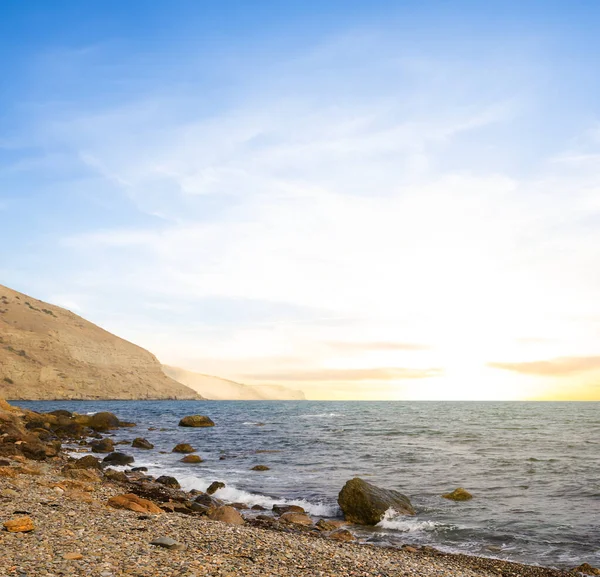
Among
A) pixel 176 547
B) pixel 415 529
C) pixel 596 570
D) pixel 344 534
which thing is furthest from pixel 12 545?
pixel 596 570

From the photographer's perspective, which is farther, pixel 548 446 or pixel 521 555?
pixel 548 446

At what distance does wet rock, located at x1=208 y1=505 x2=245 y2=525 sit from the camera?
649 inches

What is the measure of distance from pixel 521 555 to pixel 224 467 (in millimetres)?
21044

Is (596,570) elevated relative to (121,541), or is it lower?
lower

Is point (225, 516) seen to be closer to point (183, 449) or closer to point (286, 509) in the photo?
point (286, 509)

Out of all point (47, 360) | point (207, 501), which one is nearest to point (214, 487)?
point (207, 501)

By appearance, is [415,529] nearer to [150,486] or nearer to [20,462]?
[150,486]

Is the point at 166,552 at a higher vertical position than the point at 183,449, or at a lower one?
higher

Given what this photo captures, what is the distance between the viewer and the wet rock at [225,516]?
16.5 m

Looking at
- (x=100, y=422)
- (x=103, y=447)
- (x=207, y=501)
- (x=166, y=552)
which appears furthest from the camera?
(x=100, y=422)

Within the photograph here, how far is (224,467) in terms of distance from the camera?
31859mm

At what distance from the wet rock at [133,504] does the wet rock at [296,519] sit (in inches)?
186

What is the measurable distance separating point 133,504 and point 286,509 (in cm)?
673

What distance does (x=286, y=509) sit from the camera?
64.4ft
